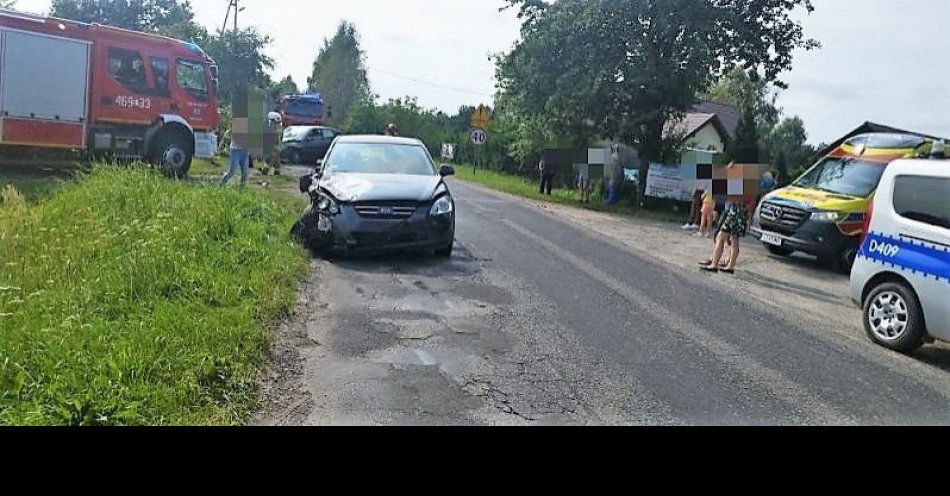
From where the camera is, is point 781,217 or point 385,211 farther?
point 781,217

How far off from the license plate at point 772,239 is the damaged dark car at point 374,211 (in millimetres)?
6352

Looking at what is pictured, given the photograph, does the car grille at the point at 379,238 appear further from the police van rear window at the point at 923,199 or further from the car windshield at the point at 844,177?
the car windshield at the point at 844,177

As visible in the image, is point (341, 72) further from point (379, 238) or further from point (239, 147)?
point (379, 238)

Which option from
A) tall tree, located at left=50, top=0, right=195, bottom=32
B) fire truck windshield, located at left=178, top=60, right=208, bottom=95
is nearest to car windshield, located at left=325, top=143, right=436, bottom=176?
fire truck windshield, located at left=178, top=60, right=208, bottom=95

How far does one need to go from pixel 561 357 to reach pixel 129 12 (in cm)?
5262

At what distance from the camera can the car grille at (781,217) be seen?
43.8 ft

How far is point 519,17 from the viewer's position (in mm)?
24422

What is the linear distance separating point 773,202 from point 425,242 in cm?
711

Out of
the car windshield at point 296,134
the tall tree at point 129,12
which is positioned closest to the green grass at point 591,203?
the car windshield at point 296,134

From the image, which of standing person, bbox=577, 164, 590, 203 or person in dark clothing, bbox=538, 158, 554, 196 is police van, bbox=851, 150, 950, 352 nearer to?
standing person, bbox=577, 164, 590, 203

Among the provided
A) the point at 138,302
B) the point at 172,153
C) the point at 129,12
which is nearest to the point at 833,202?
the point at 138,302

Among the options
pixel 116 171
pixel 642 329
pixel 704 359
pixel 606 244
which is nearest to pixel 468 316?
pixel 642 329

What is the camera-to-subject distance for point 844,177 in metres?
14.0
